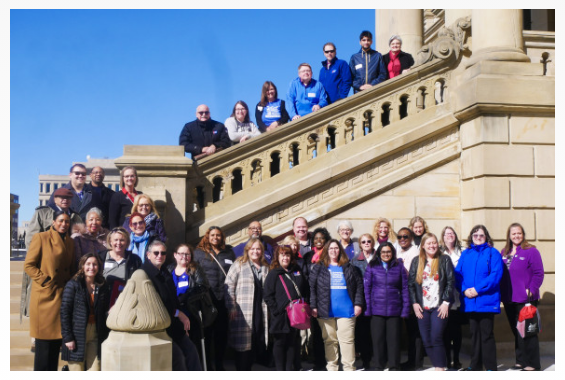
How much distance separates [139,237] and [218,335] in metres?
1.51

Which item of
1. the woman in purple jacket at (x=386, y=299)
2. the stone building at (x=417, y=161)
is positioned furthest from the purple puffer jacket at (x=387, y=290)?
the stone building at (x=417, y=161)

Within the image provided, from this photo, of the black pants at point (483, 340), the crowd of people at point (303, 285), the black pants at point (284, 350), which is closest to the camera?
the crowd of people at point (303, 285)

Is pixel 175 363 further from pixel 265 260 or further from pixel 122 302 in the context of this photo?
pixel 265 260

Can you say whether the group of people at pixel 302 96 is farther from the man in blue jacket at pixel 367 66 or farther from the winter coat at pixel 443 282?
the winter coat at pixel 443 282

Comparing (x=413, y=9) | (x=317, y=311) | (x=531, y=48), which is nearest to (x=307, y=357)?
(x=317, y=311)

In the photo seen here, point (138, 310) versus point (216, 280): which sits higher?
point (216, 280)

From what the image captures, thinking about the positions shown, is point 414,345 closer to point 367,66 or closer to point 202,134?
point 202,134

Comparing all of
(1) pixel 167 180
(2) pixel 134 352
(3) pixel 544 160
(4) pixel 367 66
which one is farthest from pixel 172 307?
(3) pixel 544 160

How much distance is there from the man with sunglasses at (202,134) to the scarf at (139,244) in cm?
243

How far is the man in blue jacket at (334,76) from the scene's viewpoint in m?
11.7

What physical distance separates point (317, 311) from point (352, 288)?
504 millimetres

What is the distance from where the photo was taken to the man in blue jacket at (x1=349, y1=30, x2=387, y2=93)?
38.6 feet

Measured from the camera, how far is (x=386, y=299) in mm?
8492

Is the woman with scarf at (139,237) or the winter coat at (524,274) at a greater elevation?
the woman with scarf at (139,237)
